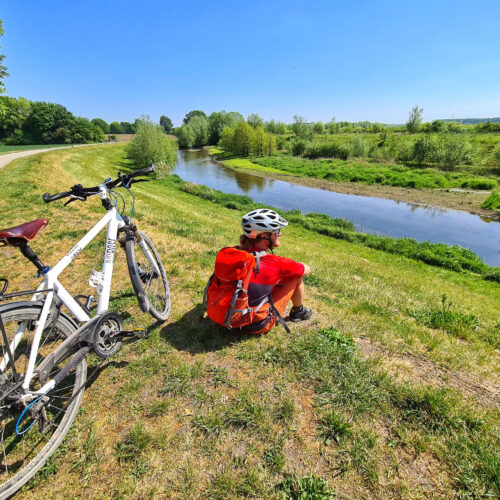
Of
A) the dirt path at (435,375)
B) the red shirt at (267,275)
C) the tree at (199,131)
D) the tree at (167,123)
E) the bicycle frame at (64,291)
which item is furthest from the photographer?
the tree at (167,123)

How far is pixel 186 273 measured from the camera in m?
5.77

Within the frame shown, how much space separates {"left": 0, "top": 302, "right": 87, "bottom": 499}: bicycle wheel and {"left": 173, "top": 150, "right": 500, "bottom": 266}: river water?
938 inches

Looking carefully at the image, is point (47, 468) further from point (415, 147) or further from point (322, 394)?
point (415, 147)

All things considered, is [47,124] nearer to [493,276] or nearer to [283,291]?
[283,291]

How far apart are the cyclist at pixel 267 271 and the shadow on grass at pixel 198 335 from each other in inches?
13.4

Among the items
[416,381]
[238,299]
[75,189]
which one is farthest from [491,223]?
[75,189]

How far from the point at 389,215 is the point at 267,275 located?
29723 mm

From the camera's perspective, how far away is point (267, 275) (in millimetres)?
3354

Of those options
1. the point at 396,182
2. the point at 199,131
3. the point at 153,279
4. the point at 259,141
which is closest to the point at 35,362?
the point at 153,279

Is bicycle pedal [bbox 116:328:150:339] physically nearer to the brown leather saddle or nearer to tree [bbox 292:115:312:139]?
the brown leather saddle

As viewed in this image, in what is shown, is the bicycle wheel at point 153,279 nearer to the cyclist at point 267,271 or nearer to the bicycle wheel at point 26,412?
the bicycle wheel at point 26,412

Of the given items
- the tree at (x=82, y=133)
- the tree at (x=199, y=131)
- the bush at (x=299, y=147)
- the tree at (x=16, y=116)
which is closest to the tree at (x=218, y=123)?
the tree at (x=199, y=131)

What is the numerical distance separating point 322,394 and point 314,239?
51.0 feet

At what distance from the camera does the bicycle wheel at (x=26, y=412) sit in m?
2.06
